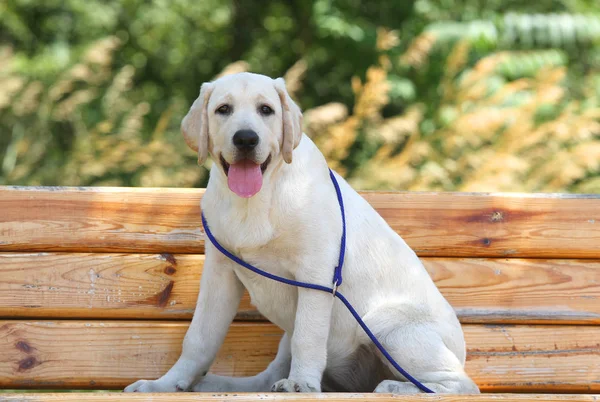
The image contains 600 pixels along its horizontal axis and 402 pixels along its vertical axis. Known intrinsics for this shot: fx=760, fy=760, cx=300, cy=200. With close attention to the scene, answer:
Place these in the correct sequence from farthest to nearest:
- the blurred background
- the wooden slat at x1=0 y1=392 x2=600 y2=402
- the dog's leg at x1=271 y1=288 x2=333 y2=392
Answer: the blurred background < the dog's leg at x1=271 y1=288 x2=333 y2=392 < the wooden slat at x1=0 y1=392 x2=600 y2=402

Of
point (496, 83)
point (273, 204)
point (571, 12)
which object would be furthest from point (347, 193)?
point (571, 12)

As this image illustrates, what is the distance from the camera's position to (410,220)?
2.84 meters

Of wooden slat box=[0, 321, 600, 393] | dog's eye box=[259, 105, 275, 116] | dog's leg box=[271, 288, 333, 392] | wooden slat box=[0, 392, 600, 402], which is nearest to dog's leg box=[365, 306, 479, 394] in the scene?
dog's leg box=[271, 288, 333, 392]

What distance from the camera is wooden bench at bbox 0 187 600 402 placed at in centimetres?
269

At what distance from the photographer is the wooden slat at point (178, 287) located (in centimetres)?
271

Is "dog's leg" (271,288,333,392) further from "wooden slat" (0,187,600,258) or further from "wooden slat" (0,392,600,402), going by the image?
"wooden slat" (0,187,600,258)

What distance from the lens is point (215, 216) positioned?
7.65ft

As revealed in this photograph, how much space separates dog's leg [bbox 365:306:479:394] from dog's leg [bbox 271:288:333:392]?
0.59ft

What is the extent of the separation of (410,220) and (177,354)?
981mm

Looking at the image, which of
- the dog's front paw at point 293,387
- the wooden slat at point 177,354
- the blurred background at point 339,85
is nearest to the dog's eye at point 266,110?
the dog's front paw at point 293,387

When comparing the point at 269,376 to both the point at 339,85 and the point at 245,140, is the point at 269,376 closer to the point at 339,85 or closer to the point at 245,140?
the point at 245,140

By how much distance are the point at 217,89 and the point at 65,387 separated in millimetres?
1224

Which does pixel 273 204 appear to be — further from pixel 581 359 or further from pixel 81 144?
pixel 81 144

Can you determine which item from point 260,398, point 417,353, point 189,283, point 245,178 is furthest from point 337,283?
point 189,283
